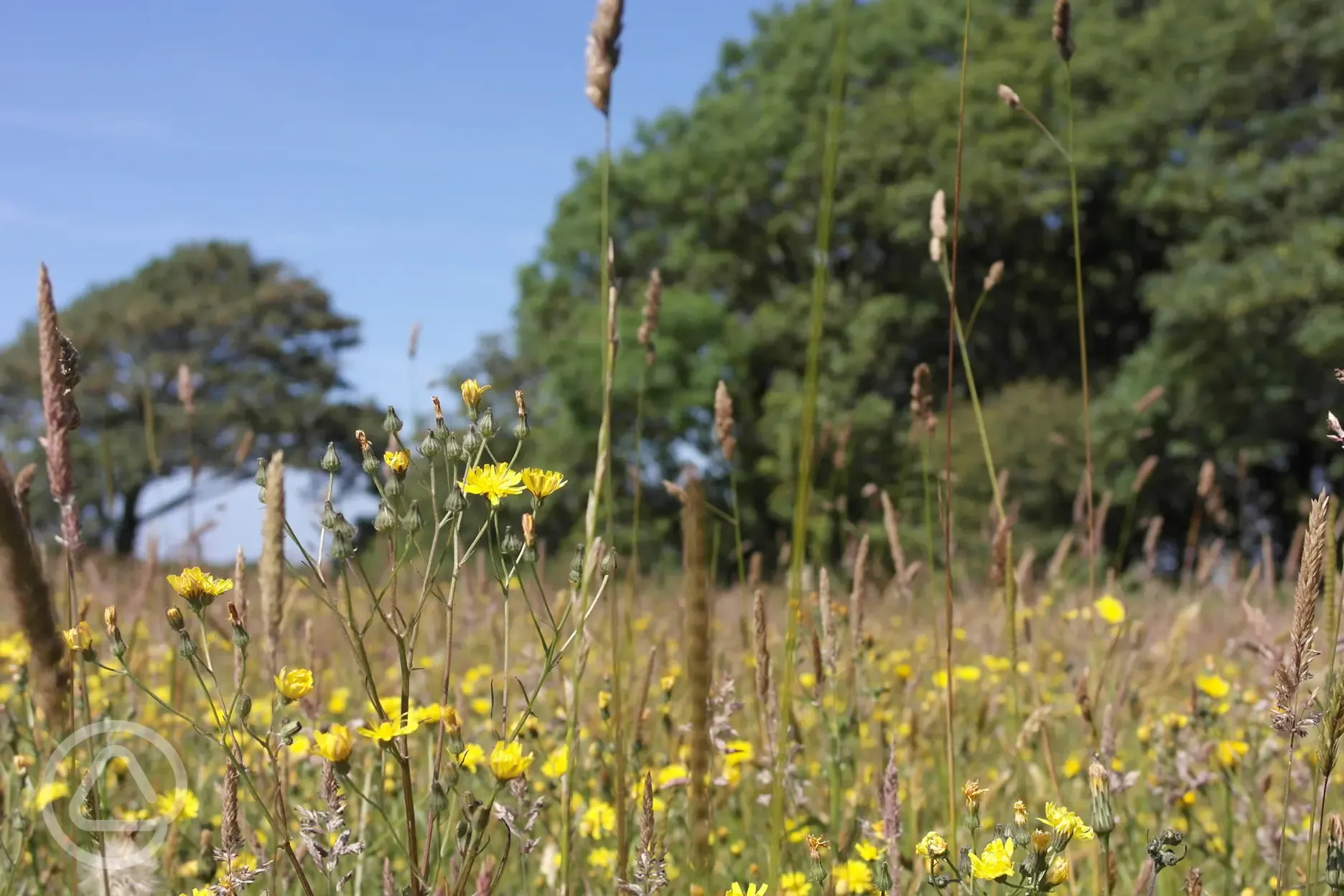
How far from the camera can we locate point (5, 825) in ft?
5.11

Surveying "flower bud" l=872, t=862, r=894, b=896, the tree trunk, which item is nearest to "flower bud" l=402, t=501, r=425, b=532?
"flower bud" l=872, t=862, r=894, b=896

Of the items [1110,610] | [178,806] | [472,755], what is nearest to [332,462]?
[472,755]

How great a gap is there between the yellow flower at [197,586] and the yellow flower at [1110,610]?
83.9 inches

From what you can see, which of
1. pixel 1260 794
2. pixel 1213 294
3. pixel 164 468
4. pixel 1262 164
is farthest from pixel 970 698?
pixel 164 468

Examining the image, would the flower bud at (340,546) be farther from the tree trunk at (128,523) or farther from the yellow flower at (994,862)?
the tree trunk at (128,523)

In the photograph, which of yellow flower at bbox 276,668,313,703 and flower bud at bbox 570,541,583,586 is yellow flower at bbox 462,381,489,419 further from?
yellow flower at bbox 276,668,313,703

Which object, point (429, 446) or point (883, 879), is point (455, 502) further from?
point (883, 879)

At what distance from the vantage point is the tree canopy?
1423 cm

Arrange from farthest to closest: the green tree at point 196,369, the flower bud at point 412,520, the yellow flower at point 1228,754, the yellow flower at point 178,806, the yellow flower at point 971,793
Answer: the green tree at point 196,369, the yellow flower at point 1228,754, the yellow flower at point 178,806, the yellow flower at point 971,793, the flower bud at point 412,520

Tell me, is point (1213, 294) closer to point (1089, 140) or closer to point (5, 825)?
point (1089, 140)

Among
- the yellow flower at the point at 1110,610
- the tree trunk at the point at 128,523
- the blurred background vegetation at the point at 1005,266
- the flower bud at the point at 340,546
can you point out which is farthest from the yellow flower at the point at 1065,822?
the tree trunk at the point at 128,523

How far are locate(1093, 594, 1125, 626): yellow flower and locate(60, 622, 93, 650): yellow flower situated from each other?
2208 millimetres

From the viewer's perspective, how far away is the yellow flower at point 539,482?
109 centimetres

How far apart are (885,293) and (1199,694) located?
16320mm
